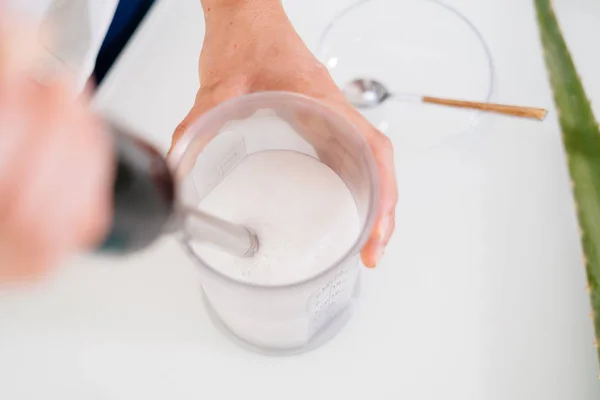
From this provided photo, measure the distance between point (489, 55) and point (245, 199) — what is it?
245 mm

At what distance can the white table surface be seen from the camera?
367mm

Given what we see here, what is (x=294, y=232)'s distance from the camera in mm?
323

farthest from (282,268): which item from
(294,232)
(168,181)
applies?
(168,181)

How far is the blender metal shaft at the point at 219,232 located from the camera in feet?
0.82

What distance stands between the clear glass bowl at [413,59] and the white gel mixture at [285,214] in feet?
0.39

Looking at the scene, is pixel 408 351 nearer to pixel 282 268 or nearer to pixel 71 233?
pixel 282 268

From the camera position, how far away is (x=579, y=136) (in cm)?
42

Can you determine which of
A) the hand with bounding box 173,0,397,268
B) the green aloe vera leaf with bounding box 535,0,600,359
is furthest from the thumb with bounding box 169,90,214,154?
the green aloe vera leaf with bounding box 535,0,600,359

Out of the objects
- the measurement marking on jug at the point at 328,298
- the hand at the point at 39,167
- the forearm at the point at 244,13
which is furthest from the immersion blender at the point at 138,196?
the forearm at the point at 244,13

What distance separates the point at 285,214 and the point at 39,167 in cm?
21

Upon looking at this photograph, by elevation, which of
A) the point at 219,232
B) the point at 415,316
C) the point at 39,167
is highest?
the point at 39,167

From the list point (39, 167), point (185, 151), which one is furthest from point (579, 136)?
point (39, 167)

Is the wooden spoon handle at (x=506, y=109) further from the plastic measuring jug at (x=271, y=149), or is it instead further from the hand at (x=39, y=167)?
the hand at (x=39, y=167)

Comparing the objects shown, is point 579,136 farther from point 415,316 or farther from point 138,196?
point 138,196
